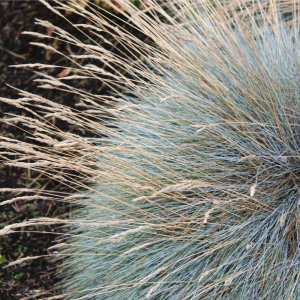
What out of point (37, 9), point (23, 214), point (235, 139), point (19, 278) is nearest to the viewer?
point (235, 139)

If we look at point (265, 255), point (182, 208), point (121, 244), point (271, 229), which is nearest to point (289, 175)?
point (271, 229)

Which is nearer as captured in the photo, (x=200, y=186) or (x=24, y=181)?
(x=200, y=186)

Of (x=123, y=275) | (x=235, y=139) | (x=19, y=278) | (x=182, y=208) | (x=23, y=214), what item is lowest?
(x=19, y=278)

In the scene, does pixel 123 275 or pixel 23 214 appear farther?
pixel 23 214

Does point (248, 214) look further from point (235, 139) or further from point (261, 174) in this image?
point (235, 139)

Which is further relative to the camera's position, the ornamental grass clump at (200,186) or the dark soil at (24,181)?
the dark soil at (24,181)

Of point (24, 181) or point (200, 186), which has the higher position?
point (200, 186)

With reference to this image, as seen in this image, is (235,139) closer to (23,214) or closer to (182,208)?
(182,208)

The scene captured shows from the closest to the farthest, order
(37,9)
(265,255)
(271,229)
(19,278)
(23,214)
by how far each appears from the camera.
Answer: (265,255), (271,229), (19,278), (23,214), (37,9)

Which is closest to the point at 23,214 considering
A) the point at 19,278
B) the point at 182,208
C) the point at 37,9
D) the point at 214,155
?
the point at 19,278

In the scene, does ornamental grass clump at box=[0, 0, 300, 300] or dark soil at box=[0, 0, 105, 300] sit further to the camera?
dark soil at box=[0, 0, 105, 300]

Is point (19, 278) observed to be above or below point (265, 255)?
below
